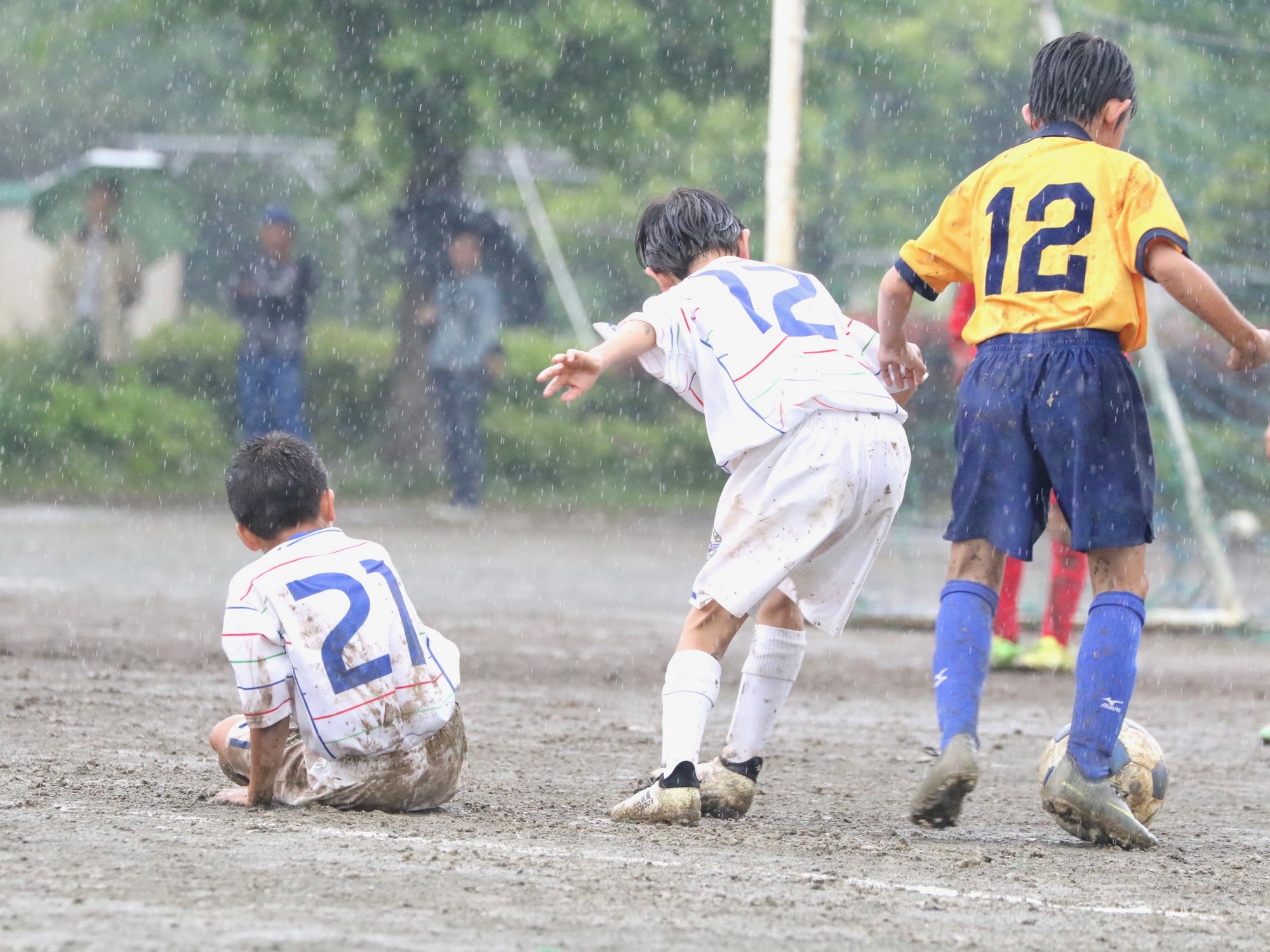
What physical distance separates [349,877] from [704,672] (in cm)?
139

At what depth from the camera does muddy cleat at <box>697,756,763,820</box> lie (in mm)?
4453

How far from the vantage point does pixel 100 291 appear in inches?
784

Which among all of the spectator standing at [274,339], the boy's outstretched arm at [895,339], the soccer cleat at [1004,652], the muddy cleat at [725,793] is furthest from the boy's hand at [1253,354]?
the spectator standing at [274,339]

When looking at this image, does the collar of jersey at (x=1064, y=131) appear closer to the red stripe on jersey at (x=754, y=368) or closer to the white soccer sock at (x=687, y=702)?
the red stripe on jersey at (x=754, y=368)

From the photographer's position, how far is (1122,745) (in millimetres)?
4406

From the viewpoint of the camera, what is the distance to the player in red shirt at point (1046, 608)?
7660 millimetres

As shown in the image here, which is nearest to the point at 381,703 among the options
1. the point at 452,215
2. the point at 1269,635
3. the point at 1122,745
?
the point at 1122,745

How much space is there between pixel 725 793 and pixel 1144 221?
166 cm

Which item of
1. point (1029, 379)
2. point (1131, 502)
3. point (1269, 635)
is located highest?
point (1029, 379)

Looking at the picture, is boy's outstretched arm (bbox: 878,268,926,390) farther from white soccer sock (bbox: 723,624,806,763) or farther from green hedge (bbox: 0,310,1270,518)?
green hedge (bbox: 0,310,1270,518)

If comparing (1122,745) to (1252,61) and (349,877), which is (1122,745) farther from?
(1252,61)

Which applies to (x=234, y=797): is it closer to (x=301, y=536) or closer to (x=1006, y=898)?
(x=301, y=536)

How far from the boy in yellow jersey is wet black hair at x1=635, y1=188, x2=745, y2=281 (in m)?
0.52

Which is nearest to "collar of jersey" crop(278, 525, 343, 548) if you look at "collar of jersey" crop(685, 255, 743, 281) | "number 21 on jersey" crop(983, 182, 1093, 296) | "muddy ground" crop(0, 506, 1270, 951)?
"muddy ground" crop(0, 506, 1270, 951)
